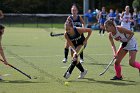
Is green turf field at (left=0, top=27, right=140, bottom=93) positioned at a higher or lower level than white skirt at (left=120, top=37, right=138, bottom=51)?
lower

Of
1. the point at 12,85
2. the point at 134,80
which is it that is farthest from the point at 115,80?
the point at 12,85

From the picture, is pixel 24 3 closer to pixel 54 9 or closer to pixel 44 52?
pixel 54 9

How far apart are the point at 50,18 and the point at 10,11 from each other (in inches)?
368

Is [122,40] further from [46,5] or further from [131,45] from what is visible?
[46,5]

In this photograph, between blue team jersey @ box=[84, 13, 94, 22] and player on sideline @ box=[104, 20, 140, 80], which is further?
blue team jersey @ box=[84, 13, 94, 22]

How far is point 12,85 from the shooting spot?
11.2 metres

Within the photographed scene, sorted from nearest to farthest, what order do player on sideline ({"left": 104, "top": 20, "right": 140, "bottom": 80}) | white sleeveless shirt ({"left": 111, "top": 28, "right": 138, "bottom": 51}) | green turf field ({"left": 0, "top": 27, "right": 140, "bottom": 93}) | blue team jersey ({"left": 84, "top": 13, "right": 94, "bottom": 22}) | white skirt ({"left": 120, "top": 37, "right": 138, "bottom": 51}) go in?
green turf field ({"left": 0, "top": 27, "right": 140, "bottom": 93}), player on sideline ({"left": 104, "top": 20, "right": 140, "bottom": 80}), white sleeveless shirt ({"left": 111, "top": 28, "right": 138, "bottom": 51}), white skirt ({"left": 120, "top": 37, "right": 138, "bottom": 51}), blue team jersey ({"left": 84, "top": 13, "right": 94, "bottom": 22})

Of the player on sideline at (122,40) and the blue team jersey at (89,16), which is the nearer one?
the player on sideline at (122,40)

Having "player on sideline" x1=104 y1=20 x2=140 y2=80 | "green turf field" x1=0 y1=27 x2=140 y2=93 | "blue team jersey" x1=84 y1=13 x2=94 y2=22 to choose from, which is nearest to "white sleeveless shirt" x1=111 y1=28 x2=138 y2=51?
"player on sideline" x1=104 y1=20 x2=140 y2=80

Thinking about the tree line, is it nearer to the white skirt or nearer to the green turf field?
the green turf field

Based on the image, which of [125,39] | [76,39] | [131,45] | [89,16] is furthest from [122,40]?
[89,16]

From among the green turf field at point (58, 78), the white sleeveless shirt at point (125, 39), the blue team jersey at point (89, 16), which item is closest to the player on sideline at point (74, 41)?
the green turf field at point (58, 78)

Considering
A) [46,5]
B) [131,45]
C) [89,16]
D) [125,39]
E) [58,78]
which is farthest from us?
[46,5]

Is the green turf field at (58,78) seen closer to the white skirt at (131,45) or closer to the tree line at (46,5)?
the white skirt at (131,45)
